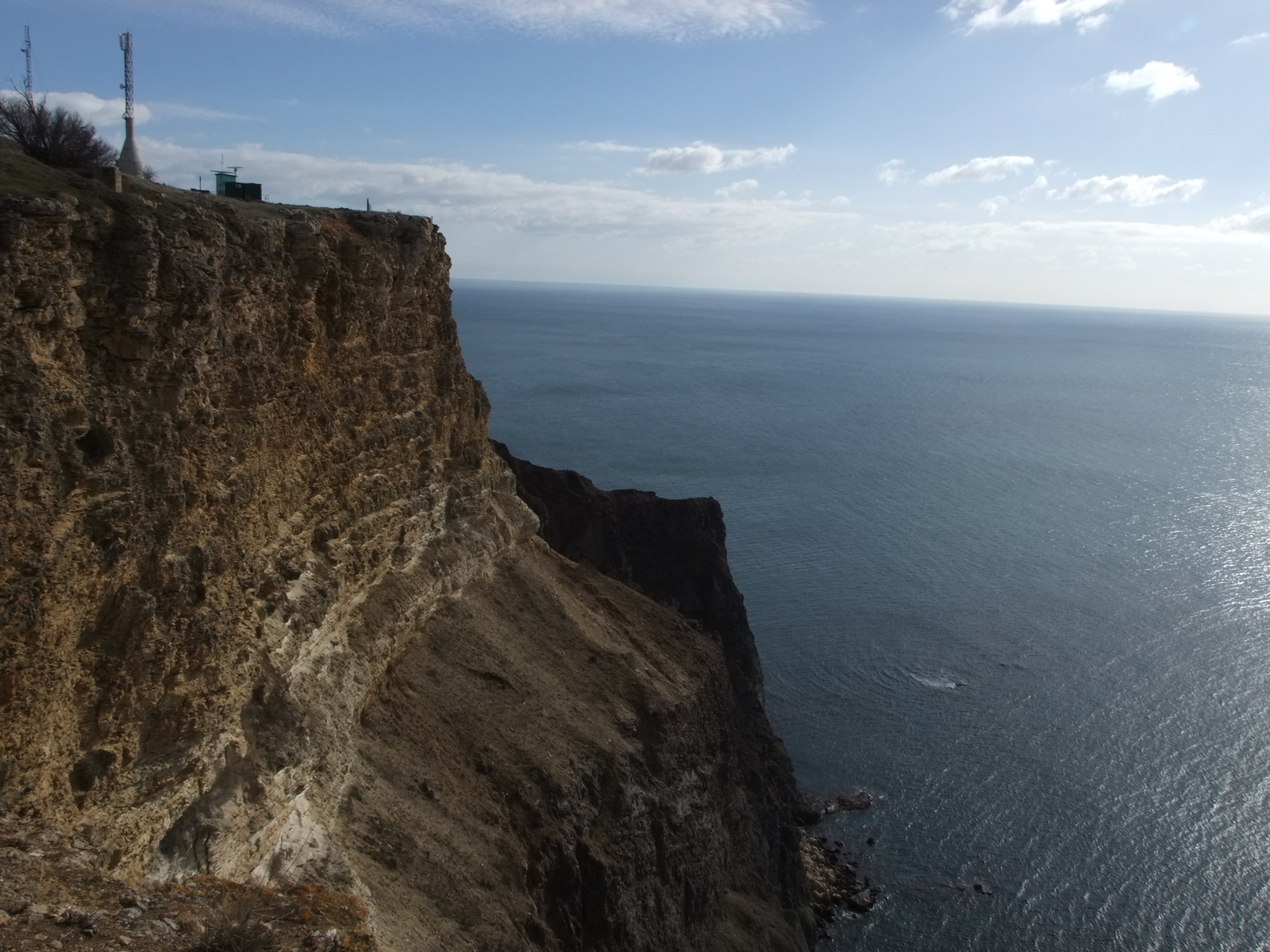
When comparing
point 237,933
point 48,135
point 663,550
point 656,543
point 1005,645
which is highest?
point 48,135

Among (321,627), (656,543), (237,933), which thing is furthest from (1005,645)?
(237,933)

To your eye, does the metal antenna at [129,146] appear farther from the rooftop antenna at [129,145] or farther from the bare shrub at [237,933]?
the bare shrub at [237,933]

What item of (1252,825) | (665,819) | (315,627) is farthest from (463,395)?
(1252,825)

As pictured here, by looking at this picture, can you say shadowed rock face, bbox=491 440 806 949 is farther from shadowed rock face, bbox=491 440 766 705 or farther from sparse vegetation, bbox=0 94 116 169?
sparse vegetation, bbox=0 94 116 169

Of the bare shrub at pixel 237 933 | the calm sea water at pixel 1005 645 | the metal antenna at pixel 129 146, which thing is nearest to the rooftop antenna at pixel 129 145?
the metal antenna at pixel 129 146

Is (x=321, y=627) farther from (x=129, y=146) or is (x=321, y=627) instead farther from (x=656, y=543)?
(x=656, y=543)
